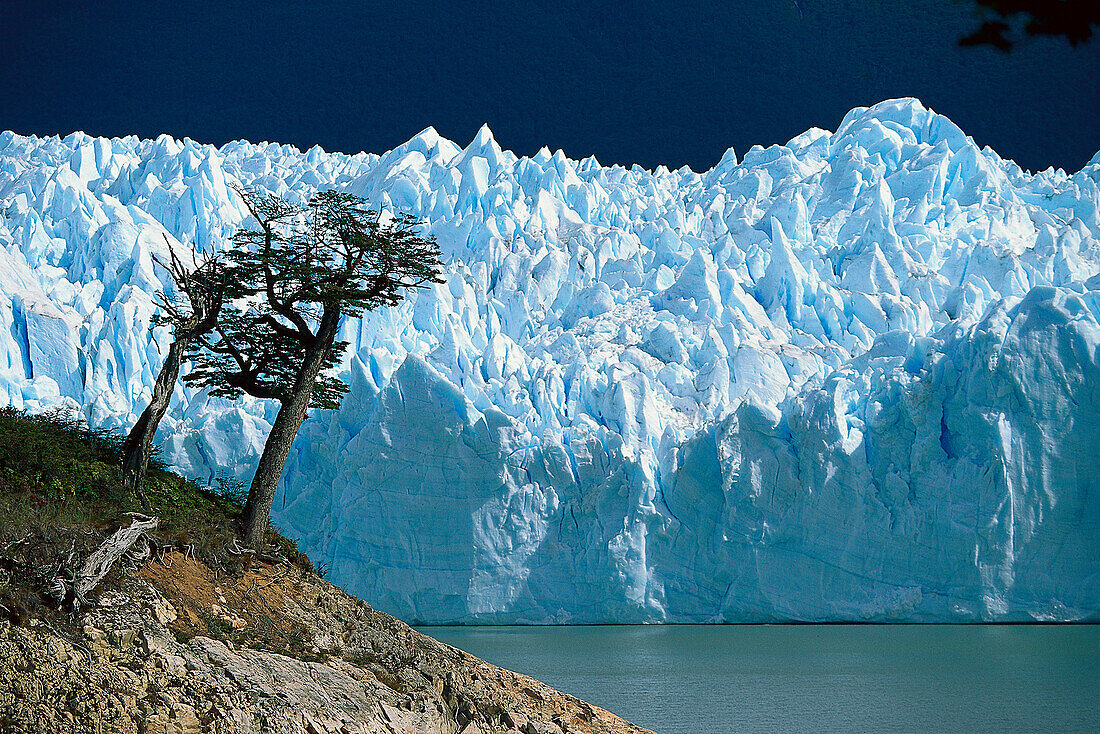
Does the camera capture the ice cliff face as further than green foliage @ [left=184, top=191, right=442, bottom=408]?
Yes

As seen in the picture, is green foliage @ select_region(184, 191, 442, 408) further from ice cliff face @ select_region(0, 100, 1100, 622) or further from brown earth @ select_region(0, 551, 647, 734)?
ice cliff face @ select_region(0, 100, 1100, 622)

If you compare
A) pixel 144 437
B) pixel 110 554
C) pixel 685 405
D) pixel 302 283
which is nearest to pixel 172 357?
pixel 144 437

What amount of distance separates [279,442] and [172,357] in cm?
92

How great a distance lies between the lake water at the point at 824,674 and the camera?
35.7 feet

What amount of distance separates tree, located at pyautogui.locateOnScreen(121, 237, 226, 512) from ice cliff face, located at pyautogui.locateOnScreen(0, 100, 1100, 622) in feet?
42.2

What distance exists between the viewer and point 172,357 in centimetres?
675

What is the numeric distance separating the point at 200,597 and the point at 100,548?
0.72 m

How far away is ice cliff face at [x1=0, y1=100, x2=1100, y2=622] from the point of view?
18297 millimetres

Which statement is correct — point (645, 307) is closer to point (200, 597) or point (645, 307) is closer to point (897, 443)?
point (897, 443)

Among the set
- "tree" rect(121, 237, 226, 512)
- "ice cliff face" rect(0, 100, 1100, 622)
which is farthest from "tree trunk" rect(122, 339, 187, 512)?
"ice cliff face" rect(0, 100, 1100, 622)

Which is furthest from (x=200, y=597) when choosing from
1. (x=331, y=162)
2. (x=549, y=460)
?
(x=331, y=162)

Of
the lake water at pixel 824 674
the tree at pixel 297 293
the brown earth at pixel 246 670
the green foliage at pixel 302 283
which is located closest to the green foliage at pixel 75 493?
the brown earth at pixel 246 670

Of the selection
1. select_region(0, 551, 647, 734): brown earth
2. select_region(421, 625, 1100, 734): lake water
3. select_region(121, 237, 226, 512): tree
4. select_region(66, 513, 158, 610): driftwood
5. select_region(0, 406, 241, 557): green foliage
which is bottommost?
select_region(421, 625, 1100, 734): lake water

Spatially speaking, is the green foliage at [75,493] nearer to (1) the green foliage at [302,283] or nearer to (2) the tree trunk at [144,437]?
(2) the tree trunk at [144,437]
